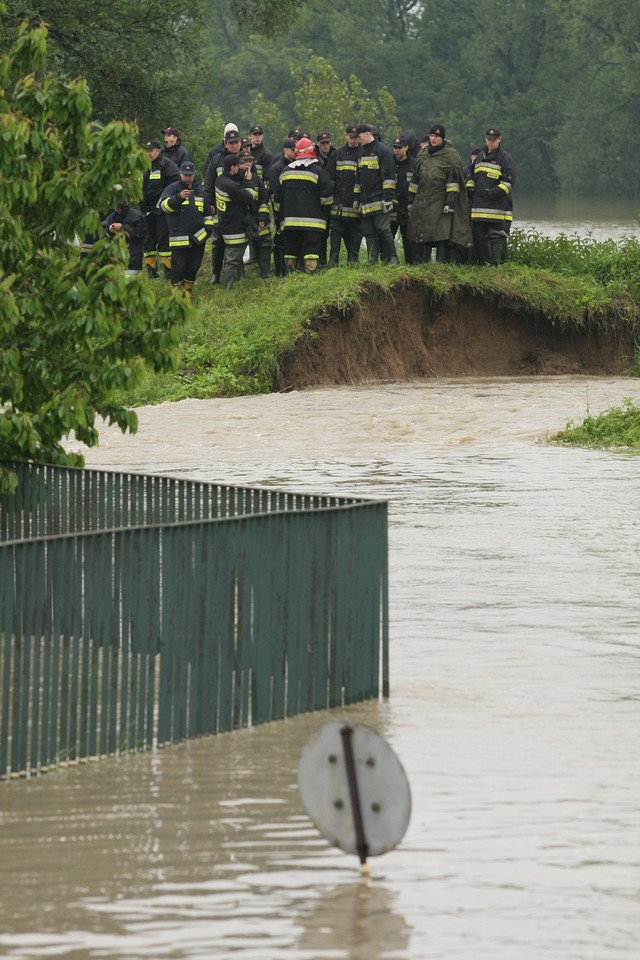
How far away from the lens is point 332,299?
26.3 m

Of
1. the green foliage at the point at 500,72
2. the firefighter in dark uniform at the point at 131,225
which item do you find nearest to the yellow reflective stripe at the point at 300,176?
the firefighter in dark uniform at the point at 131,225

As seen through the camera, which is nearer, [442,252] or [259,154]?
[259,154]

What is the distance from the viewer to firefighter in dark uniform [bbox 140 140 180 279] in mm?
27016

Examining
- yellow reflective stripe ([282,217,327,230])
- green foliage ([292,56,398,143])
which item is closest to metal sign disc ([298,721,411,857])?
yellow reflective stripe ([282,217,327,230])

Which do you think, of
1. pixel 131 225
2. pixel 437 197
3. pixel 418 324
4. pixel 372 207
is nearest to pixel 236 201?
pixel 372 207

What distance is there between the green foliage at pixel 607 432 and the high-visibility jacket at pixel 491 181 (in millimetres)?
5052

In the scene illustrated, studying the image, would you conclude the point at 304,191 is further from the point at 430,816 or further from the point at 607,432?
the point at 430,816

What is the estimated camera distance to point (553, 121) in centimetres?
9569

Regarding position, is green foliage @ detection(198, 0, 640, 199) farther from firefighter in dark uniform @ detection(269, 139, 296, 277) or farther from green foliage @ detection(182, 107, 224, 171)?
firefighter in dark uniform @ detection(269, 139, 296, 277)

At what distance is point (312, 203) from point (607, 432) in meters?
6.13

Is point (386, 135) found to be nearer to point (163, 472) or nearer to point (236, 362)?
point (236, 362)

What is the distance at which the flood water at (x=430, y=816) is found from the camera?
22.6ft

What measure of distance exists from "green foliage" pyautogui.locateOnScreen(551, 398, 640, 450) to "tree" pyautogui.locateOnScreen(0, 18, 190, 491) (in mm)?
10508

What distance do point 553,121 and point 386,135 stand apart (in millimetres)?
8849
